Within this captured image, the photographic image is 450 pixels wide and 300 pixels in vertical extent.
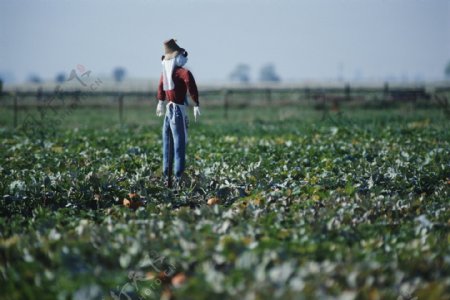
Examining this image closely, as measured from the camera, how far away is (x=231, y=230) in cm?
405

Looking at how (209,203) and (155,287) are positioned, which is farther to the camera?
(209,203)

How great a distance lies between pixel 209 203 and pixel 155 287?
95.6 inches

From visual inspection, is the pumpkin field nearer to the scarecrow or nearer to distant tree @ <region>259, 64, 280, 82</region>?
the scarecrow

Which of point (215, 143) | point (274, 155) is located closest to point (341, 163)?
point (274, 155)

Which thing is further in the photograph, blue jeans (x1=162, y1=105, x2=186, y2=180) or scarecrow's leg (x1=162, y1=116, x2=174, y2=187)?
scarecrow's leg (x1=162, y1=116, x2=174, y2=187)

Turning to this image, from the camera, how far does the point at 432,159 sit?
8.27 meters

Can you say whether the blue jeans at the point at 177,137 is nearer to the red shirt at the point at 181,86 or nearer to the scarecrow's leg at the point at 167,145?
the scarecrow's leg at the point at 167,145

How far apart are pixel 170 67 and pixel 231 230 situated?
12.2 feet

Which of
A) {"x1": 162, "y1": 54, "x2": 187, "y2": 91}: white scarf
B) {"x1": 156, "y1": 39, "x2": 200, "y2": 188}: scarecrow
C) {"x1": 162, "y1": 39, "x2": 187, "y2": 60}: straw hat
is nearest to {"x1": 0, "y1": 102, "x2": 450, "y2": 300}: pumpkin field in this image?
{"x1": 156, "y1": 39, "x2": 200, "y2": 188}: scarecrow

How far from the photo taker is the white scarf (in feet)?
23.5

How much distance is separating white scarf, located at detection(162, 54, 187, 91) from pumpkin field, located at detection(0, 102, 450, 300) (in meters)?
1.30

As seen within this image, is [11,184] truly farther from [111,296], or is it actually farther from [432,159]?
[432,159]

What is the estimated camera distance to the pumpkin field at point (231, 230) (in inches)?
118

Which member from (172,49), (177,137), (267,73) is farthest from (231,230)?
(267,73)
